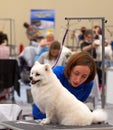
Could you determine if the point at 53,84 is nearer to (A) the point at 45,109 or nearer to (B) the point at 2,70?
(A) the point at 45,109

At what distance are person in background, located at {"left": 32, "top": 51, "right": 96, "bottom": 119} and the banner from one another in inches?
444

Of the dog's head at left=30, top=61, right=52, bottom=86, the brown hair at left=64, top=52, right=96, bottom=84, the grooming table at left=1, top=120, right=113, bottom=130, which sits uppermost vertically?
the brown hair at left=64, top=52, right=96, bottom=84

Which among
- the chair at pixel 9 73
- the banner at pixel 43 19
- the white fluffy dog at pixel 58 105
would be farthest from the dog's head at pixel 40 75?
the banner at pixel 43 19

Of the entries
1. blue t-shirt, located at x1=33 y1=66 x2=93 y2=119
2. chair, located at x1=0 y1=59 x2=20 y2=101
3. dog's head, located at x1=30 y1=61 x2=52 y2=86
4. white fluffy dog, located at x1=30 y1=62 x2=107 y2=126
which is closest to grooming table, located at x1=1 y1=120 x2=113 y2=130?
white fluffy dog, located at x1=30 y1=62 x2=107 y2=126

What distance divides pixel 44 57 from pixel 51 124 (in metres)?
5.10

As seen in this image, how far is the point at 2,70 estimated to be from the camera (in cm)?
766

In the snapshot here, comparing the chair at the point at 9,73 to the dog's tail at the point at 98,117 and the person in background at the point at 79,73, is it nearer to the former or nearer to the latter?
the person in background at the point at 79,73

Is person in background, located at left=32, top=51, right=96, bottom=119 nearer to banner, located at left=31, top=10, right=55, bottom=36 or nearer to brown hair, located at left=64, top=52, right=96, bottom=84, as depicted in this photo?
brown hair, located at left=64, top=52, right=96, bottom=84

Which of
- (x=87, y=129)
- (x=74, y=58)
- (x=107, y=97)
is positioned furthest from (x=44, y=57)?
(x=87, y=129)

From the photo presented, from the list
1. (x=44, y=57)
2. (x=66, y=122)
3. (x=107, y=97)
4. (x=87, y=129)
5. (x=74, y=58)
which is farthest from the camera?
(x=44, y=57)

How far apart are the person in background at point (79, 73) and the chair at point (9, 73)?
478 cm

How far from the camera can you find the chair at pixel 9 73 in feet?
25.2

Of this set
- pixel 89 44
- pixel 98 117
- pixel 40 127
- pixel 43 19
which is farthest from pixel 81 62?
pixel 43 19

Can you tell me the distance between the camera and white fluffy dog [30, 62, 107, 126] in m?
2.41
